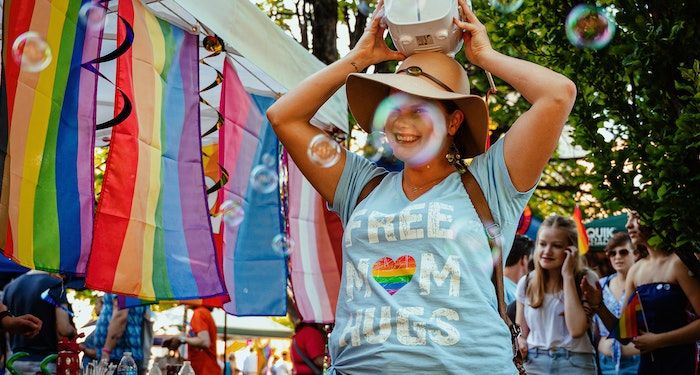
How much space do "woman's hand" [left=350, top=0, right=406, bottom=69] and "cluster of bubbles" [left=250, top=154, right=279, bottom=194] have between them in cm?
300

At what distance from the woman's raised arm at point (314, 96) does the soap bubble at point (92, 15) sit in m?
1.49

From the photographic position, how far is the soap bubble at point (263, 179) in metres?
5.80

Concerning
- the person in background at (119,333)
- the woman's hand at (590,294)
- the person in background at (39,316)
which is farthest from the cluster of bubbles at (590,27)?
the person in background at (119,333)

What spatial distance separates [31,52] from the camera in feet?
11.5

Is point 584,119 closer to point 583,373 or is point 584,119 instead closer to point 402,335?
point 583,373

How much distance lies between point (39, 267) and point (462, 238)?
1.78 meters

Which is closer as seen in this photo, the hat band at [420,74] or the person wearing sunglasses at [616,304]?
the hat band at [420,74]

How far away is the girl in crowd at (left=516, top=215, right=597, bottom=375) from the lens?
197 inches

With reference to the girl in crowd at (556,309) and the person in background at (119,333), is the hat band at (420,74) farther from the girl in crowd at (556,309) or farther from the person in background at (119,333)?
the person in background at (119,333)

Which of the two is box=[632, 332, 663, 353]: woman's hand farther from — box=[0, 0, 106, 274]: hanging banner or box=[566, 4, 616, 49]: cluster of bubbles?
box=[0, 0, 106, 274]: hanging banner

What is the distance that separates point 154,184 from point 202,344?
12.1 feet

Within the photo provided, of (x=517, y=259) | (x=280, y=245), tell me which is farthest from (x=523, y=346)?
(x=517, y=259)

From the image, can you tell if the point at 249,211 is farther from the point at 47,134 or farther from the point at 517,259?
the point at 517,259

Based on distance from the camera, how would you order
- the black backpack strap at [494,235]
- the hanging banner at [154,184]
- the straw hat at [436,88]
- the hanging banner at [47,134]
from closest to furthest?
the black backpack strap at [494,235] < the straw hat at [436,88] < the hanging banner at [47,134] < the hanging banner at [154,184]
